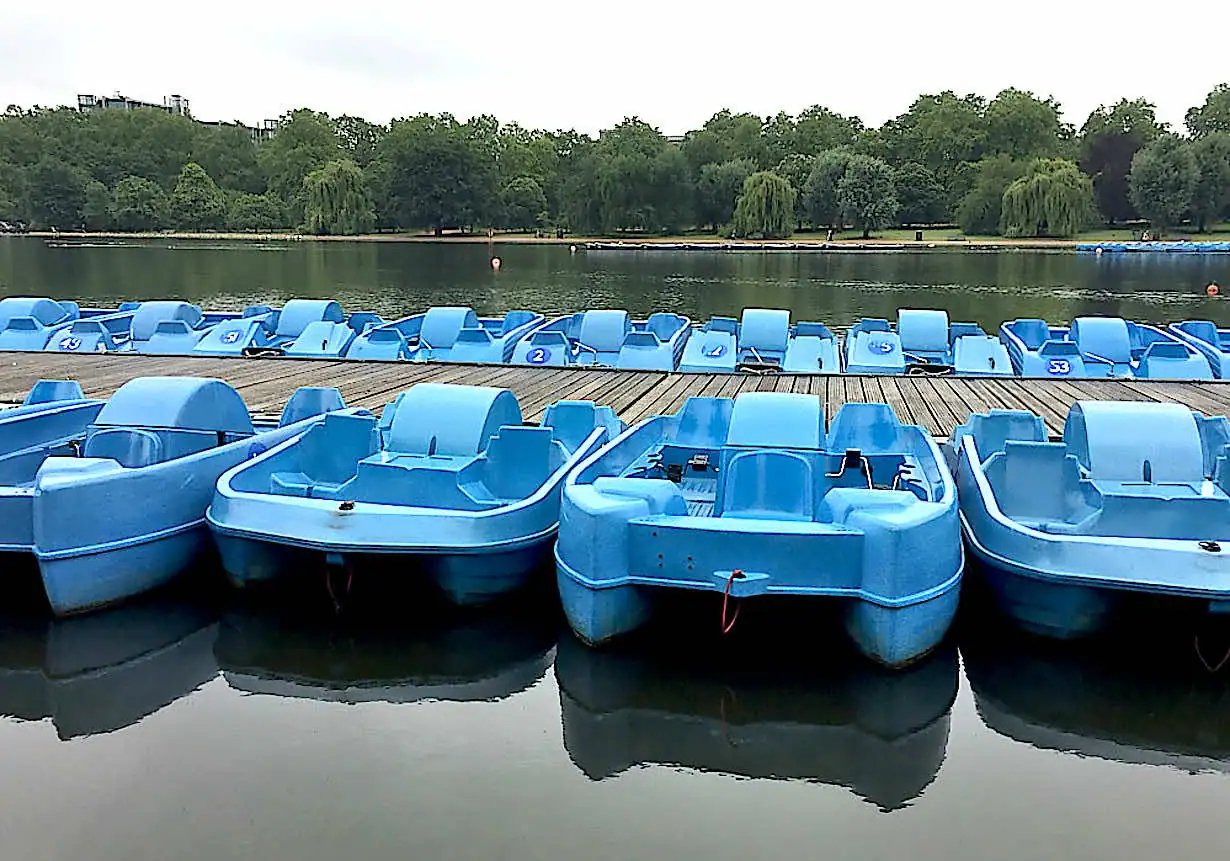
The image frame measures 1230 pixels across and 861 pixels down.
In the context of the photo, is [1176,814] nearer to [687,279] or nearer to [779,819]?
[779,819]

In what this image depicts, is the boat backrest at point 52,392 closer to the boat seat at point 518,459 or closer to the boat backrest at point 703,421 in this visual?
the boat seat at point 518,459

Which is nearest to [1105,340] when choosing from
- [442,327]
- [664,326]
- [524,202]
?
[664,326]

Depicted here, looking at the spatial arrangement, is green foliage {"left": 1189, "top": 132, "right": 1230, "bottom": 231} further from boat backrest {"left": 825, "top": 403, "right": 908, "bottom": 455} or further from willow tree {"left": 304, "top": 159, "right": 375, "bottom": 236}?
boat backrest {"left": 825, "top": 403, "right": 908, "bottom": 455}

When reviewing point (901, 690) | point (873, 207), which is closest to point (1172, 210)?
point (873, 207)

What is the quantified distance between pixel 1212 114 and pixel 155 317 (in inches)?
3382

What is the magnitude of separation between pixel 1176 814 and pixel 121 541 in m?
5.63

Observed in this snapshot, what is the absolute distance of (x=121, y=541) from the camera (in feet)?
20.9

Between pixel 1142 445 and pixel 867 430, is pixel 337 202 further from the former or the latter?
pixel 1142 445

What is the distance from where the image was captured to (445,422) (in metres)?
7.17

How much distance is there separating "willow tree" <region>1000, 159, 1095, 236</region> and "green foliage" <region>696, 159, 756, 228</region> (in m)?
18.3

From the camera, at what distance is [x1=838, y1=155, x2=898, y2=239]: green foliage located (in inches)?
2702

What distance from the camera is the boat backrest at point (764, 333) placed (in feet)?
46.5

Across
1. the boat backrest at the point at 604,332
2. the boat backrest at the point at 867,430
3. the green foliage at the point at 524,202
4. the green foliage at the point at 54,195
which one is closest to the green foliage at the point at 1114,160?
the green foliage at the point at 524,202

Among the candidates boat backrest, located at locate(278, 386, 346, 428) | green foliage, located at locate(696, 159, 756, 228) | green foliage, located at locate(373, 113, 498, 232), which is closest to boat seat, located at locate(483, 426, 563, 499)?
boat backrest, located at locate(278, 386, 346, 428)
